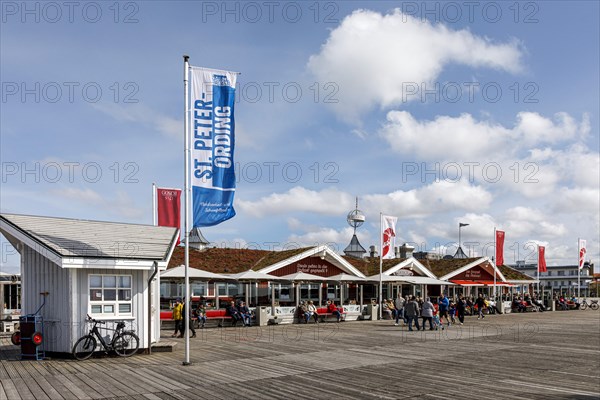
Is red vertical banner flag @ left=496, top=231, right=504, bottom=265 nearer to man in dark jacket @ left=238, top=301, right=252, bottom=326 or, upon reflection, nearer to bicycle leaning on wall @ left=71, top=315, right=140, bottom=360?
man in dark jacket @ left=238, top=301, right=252, bottom=326

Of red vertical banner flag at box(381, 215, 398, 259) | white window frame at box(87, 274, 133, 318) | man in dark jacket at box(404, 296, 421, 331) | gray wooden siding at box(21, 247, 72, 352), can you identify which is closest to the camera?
gray wooden siding at box(21, 247, 72, 352)

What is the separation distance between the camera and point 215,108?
48.9ft

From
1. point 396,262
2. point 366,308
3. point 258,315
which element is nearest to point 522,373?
point 258,315

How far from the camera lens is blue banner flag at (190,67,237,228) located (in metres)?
14.6

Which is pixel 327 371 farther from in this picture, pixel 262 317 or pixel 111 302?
pixel 262 317

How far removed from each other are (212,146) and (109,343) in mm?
5584

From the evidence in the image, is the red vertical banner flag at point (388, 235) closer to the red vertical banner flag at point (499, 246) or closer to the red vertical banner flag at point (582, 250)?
the red vertical banner flag at point (499, 246)

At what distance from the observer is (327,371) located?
13.2m

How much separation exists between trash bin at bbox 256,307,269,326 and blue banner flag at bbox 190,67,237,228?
1354 centimetres

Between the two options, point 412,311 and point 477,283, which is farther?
point 477,283

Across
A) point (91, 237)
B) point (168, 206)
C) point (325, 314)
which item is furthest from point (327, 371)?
point (325, 314)

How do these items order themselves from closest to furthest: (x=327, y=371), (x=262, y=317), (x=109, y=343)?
(x=327, y=371) → (x=109, y=343) → (x=262, y=317)

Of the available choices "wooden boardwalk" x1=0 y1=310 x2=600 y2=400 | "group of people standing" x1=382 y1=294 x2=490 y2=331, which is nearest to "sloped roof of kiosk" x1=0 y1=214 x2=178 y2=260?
"wooden boardwalk" x1=0 y1=310 x2=600 y2=400

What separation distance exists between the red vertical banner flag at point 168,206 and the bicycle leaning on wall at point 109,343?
8.22 m
